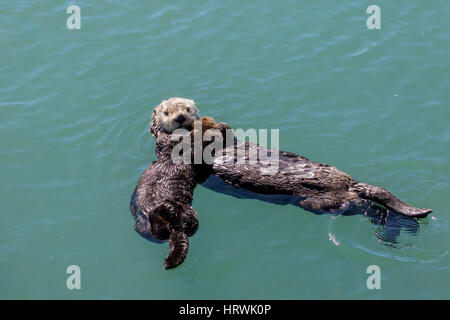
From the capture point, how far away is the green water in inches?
225

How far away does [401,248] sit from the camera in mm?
5664

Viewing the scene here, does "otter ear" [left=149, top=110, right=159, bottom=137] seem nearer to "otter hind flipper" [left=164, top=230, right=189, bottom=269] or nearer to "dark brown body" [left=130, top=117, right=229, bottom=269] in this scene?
"dark brown body" [left=130, top=117, right=229, bottom=269]

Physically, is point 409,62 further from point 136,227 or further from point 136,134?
point 136,227

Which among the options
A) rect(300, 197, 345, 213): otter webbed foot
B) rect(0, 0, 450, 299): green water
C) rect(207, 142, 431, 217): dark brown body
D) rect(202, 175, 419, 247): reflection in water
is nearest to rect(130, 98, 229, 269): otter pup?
rect(0, 0, 450, 299): green water

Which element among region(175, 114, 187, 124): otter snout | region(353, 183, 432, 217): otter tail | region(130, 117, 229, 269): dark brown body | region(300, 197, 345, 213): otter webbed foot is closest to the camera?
region(130, 117, 229, 269): dark brown body

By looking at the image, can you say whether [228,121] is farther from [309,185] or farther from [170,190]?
[309,185]

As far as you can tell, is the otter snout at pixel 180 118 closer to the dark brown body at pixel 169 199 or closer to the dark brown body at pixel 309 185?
the dark brown body at pixel 169 199

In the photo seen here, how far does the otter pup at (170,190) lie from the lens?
556cm

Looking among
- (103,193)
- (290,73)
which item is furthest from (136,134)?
(290,73)

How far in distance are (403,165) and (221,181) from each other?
7.90ft

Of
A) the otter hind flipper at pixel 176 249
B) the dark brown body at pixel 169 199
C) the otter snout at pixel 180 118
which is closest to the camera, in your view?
the otter hind flipper at pixel 176 249

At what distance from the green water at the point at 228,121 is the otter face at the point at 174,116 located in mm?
585

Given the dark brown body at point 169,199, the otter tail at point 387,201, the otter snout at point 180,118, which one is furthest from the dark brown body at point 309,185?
the otter snout at point 180,118

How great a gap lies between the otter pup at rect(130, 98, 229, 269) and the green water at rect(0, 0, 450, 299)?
285 millimetres
